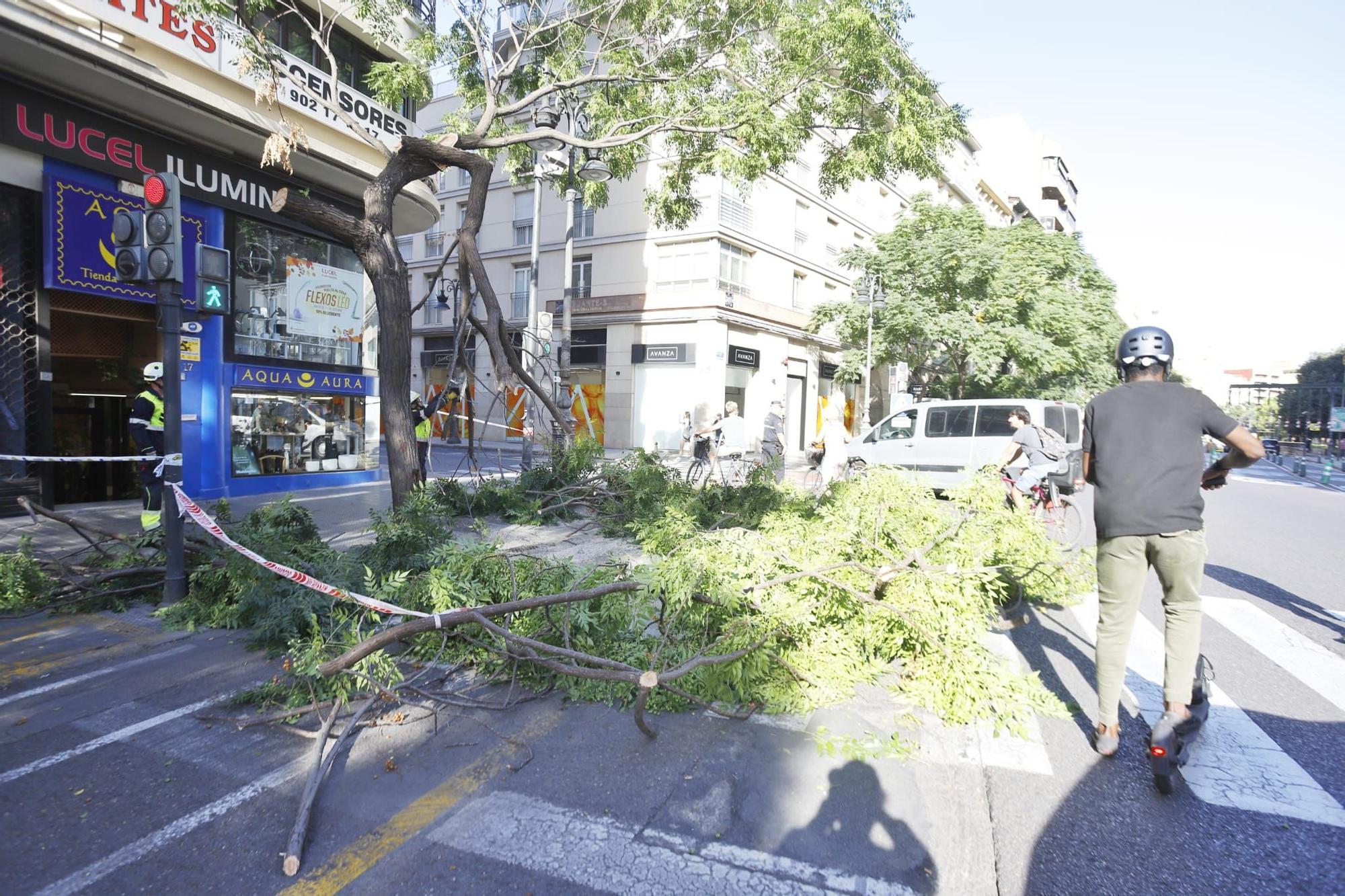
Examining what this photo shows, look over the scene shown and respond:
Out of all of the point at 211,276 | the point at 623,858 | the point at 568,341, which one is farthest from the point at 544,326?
the point at 623,858

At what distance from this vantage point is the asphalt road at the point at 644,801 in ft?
7.80

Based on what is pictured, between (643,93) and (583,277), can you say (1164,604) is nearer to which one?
(643,93)

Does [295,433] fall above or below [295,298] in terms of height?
below

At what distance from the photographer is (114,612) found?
17.4 feet

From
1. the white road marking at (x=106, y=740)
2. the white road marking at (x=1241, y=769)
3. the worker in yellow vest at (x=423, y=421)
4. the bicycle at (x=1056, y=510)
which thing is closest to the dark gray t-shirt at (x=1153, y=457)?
the white road marking at (x=1241, y=769)

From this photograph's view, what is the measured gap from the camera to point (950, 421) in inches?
557

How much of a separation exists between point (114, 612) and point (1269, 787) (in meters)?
7.35

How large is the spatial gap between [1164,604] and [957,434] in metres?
11.3

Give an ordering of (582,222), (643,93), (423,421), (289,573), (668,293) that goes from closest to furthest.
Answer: (289,573)
(643,93)
(423,421)
(668,293)
(582,222)

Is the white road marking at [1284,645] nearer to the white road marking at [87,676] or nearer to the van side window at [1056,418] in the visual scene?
the white road marking at [87,676]

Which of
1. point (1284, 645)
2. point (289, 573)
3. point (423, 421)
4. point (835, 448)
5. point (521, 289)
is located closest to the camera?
point (289, 573)

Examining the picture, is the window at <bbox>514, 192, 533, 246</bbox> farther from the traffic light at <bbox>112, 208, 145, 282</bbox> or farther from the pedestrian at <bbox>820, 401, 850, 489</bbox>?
the traffic light at <bbox>112, 208, 145, 282</bbox>

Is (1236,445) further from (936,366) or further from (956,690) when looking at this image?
(936,366)

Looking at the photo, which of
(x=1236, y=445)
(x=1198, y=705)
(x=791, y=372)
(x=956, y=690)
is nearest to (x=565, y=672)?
(x=956, y=690)
